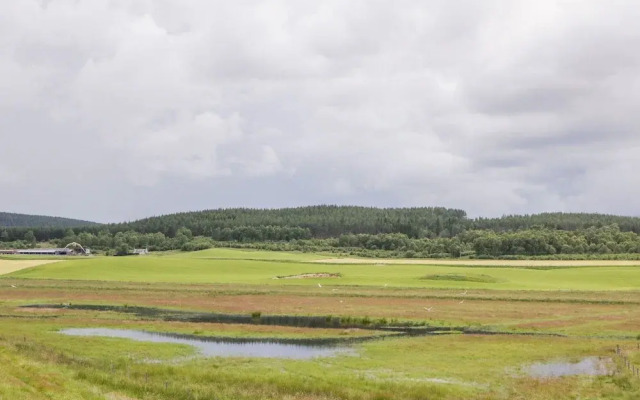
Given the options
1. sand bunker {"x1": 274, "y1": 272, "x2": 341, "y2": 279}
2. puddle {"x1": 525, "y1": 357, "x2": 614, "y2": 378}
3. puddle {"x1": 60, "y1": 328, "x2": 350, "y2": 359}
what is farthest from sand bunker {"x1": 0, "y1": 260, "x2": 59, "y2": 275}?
puddle {"x1": 525, "y1": 357, "x2": 614, "y2": 378}

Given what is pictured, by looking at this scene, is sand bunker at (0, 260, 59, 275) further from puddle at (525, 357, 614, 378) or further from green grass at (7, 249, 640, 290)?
puddle at (525, 357, 614, 378)

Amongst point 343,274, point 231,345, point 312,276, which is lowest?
point 231,345

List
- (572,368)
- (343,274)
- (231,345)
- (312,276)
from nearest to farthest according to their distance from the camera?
(572,368) < (231,345) < (312,276) < (343,274)

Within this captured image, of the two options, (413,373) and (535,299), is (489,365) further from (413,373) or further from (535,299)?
(535,299)

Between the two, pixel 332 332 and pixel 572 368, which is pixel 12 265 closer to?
pixel 332 332

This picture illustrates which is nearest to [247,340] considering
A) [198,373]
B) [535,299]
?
[198,373]

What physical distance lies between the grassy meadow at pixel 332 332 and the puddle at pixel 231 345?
1.53m

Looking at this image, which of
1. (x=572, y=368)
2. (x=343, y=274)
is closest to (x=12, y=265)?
(x=343, y=274)

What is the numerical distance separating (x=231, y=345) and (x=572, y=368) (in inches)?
936

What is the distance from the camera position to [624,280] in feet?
341

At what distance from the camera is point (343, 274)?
115 meters

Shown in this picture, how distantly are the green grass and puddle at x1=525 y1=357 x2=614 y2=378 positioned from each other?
52440 millimetres

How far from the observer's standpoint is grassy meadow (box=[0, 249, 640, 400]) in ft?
109

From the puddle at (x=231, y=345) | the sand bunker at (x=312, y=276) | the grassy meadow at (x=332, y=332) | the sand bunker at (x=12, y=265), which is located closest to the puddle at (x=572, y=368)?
the grassy meadow at (x=332, y=332)
